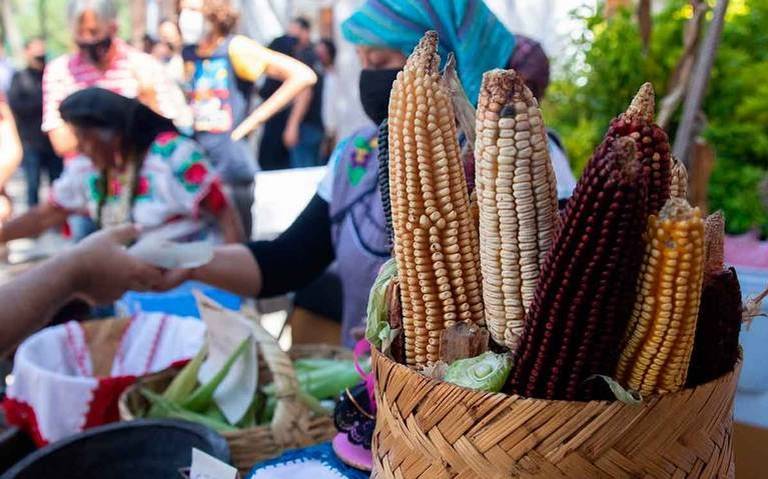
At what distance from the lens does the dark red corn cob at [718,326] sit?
61 cm

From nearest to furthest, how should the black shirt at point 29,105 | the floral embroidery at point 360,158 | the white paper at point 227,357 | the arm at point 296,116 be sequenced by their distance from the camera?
the white paper at point 227,357 < the floral embroidery at point 360,158 < the arm at point 296,116 < the black shirt at point 29,105

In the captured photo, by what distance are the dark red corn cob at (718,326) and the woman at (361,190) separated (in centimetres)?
57

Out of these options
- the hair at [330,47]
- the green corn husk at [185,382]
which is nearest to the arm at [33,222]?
the green corn husk at [185,382]

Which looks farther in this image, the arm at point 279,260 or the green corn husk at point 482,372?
the arm at point 279,260

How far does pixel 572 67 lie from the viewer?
271cm

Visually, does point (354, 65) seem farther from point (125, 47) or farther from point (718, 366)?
point (718, 366)

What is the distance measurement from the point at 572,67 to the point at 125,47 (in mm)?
2080

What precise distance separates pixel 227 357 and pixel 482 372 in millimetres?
845

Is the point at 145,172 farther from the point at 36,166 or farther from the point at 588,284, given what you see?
the point at 36,166

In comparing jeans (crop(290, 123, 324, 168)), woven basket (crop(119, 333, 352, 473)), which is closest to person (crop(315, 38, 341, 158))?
jeans (crop(290, 123, 324, 168))

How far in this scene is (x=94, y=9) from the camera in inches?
127

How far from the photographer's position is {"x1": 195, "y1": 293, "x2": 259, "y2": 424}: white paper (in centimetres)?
127

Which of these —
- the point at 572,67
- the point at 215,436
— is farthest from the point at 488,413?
the point at 572,67

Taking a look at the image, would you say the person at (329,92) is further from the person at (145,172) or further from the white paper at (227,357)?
the white paper at (227,357)
